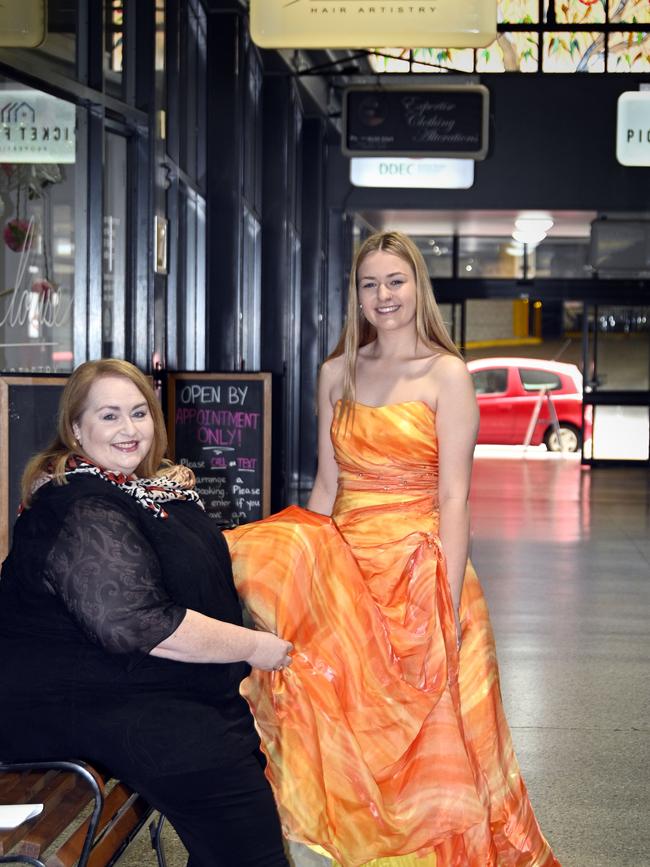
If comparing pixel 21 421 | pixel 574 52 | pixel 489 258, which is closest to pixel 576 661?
pixel 21 421

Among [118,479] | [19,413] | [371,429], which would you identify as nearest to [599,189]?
[19,413]

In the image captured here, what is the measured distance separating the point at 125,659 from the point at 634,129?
8.98 meters

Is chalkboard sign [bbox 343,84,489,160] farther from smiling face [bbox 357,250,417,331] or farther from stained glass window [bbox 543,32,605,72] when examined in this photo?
smiling face [bbox 357,250,417,331]

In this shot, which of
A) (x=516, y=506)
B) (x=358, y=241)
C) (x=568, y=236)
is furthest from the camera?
(x=568, y=236)

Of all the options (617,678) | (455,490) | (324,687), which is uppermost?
(455,490)

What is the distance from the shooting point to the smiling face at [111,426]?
247cm

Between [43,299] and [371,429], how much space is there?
2733 mm

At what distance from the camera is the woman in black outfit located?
225cm

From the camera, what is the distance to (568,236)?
15406 millimetres

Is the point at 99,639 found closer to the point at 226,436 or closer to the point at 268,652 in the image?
the point at 268,652

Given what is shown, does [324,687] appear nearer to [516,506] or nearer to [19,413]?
[19,413]

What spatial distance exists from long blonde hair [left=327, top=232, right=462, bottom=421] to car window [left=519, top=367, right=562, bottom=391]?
14802 millimetres

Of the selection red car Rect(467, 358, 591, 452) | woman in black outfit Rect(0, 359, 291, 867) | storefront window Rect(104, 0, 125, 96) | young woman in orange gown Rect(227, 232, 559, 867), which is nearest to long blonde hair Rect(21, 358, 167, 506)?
woman in black outfit Rect(0, 359, 291, 867)

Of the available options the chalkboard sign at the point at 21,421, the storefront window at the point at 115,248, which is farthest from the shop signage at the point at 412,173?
the chalkboard sign at the point at 21,421
